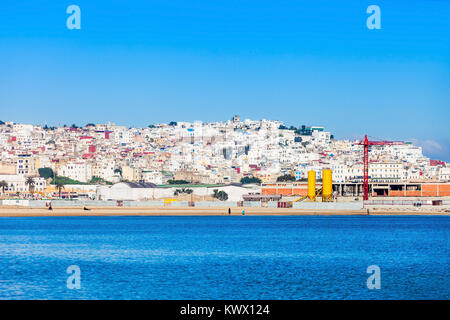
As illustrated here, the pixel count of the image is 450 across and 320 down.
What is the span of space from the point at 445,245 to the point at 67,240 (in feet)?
82.1

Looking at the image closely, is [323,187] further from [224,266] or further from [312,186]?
[224,266]

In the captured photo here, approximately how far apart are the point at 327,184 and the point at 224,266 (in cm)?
7055

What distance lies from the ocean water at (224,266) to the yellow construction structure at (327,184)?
155 ft

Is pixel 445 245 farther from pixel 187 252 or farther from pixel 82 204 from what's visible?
pixel 82 204

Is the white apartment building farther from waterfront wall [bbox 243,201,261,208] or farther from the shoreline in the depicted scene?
waterfront wall [bbox 243,201,261,208]

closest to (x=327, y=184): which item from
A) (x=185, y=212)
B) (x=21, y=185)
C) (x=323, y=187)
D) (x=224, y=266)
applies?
(x=323, y=187)

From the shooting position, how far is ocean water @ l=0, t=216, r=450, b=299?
2650 centimetres

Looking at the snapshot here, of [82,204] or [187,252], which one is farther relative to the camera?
[82,204]

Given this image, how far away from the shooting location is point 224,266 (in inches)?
1351

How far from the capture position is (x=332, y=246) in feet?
150

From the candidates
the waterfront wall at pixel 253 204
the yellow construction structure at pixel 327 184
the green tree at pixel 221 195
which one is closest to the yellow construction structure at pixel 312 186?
the yellow construction structure at pixel 327 184

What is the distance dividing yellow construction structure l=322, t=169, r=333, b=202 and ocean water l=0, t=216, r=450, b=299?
47.2 metres
